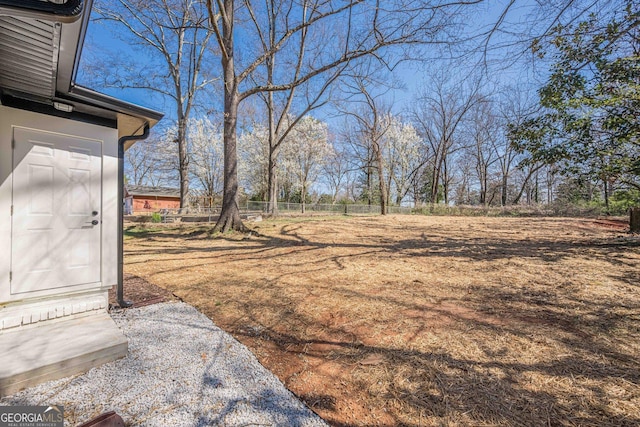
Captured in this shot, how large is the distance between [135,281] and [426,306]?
3983 millimetres

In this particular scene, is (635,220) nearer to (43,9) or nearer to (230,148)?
(43,9)

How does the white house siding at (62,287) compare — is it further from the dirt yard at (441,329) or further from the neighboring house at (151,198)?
the neighboring house at (151,198)


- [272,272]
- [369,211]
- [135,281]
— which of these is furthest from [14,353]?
[369,211]

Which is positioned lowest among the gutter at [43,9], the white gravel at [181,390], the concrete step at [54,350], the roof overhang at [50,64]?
the white gravel at [181,390]

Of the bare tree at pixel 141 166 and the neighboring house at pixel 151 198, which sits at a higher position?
the bare tree at pixel 141 166

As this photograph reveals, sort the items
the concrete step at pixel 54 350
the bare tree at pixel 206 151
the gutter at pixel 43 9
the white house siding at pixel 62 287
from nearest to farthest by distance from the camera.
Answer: the gutter at pixel 43 9, the concrete step at pixel 54 350, the white house siding at pixel 62 287, the bare tree at pixel 206 151

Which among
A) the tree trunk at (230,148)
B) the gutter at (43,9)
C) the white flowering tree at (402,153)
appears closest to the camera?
the gutter at (43,9)

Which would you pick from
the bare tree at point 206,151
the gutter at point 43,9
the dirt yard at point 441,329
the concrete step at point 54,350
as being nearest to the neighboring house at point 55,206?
the concrete step at point 54,350

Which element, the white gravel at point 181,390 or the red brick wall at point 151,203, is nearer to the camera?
the white gravel at point 181,390

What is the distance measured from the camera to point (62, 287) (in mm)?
2568

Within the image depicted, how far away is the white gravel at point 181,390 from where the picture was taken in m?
1.39

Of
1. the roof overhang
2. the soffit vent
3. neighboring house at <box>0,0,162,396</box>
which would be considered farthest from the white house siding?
the soffit vent

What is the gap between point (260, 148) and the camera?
91.0 ft

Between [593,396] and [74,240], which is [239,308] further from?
[593,396]
